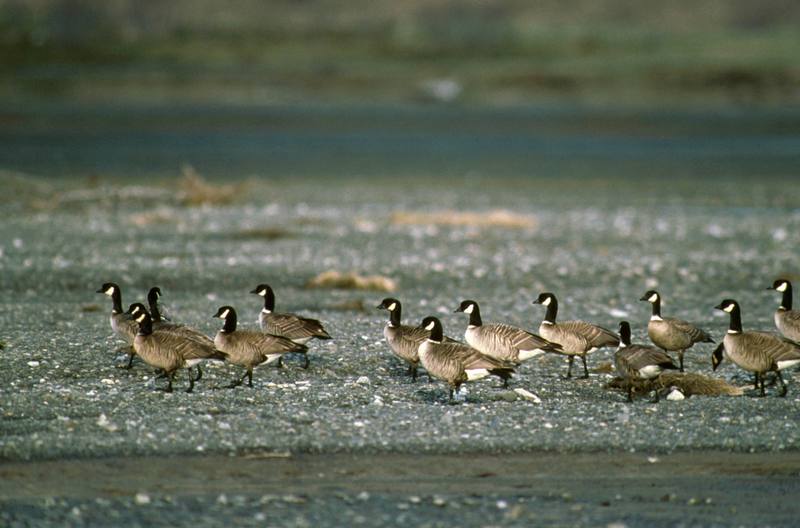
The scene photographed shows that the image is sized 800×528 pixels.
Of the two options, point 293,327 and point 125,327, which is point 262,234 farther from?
point 293,327

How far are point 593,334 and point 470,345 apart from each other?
1371 mm

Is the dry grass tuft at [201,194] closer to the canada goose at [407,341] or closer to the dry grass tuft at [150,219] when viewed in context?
the dry grass tuft at [150,219]

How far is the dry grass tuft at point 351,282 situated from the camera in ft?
68.7

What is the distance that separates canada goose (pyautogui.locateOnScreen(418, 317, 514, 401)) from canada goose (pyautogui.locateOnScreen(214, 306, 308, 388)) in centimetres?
145

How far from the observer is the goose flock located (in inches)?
513

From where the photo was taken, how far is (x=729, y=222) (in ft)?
101

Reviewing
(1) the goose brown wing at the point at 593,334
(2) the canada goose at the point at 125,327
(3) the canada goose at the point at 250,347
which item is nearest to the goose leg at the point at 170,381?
(3) the canada goose at the point at 250,347

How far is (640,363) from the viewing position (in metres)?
13.0

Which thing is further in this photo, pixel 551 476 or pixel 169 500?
pixel 551 476

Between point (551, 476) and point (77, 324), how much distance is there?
27.6ft

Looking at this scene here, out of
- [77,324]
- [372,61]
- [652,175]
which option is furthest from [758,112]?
[77,324]

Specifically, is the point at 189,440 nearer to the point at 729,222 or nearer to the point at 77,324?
the point at 77,324

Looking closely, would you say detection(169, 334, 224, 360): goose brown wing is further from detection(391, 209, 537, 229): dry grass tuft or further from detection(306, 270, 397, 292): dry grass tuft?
detection(391, 209, 537, 229): dry grass tuft

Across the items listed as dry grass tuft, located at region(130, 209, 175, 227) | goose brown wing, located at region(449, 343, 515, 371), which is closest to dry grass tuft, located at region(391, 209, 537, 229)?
dry grass tuft, located at region(130, 209, 175, 227)
